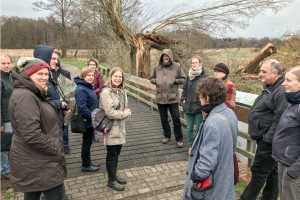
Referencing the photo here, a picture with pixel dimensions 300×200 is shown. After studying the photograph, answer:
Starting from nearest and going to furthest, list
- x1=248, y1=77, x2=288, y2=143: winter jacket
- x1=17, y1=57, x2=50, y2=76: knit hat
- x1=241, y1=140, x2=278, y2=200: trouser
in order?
x1=17, y1=57, x2=50, y2=76: knit hat → x1=248, y1=77, x2=288, y2=143: winter jacket → x1=241, y1=140, x2=278, y2=200: trouser

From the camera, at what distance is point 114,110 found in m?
3.12

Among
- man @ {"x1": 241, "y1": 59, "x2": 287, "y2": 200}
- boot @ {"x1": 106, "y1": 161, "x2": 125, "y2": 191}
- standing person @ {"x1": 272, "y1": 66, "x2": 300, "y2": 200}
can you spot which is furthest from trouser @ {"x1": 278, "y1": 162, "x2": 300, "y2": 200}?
boot @ {"x1": 106, "y1": 161, "x2": 125, "y2": 191}

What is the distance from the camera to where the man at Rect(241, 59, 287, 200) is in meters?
2.72

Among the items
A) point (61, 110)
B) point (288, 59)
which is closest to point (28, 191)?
point (61, 110)

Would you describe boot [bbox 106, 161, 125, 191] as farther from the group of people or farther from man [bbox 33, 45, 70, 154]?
man [bbox 33, 45, 70, 154]

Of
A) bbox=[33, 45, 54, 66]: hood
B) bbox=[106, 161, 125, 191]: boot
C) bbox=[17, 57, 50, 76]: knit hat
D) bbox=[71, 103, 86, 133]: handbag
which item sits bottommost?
bbox=[106, 161, 125, 191]: boot

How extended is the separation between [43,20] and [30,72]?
143 feet

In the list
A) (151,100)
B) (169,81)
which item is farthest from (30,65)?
(151,100)

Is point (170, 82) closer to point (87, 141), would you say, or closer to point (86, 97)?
point (86, 97)

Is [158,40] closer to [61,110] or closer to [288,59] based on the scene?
[288,59]

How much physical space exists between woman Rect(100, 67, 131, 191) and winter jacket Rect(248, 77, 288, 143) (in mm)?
1674

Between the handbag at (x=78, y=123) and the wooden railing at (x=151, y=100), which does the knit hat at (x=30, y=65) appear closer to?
the handbag at (x=78, y=123)

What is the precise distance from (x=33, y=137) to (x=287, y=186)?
7.97ft

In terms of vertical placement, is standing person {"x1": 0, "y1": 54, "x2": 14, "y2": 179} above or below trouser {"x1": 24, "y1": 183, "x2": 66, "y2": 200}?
above
